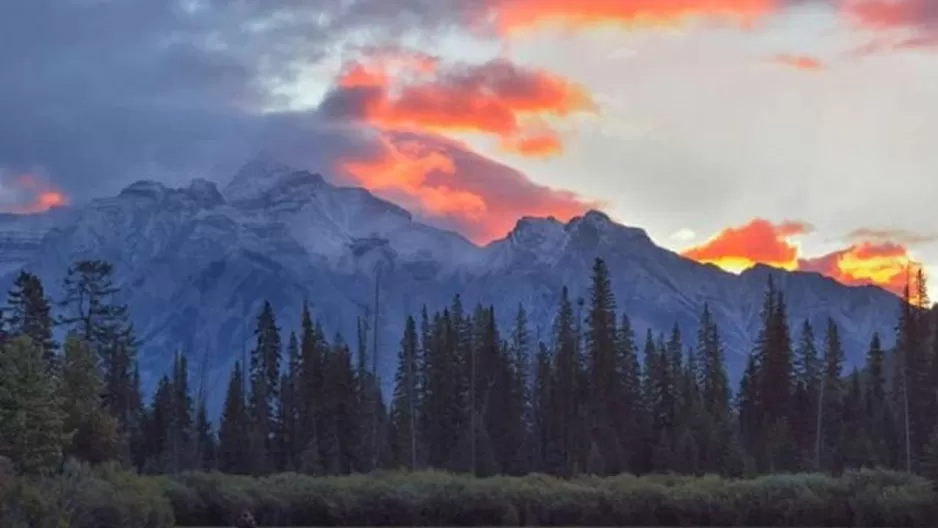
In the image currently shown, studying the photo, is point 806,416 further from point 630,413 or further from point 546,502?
point 546,502

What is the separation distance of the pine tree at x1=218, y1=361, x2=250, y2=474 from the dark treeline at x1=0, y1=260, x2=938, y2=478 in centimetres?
14

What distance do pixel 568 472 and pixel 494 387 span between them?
460 inches

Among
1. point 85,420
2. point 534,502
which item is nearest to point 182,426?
point 85,420

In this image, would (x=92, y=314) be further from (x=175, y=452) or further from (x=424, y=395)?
(x=424, y=395)

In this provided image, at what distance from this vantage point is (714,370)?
107 meters

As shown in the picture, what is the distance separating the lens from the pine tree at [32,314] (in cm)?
7212

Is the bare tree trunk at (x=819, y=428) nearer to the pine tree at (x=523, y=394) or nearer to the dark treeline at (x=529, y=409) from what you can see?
the dark treeline at (x=529, y=409)

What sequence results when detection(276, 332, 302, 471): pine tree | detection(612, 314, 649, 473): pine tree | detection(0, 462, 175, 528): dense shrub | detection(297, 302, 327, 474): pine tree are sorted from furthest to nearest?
detection(276, 332, 302, 471): pine tree → detection(297, 302, 327, 474): pine tree → detection(612, 314, 649, 473): pine tree → detection(0, 462, 175, 528): dense shrub

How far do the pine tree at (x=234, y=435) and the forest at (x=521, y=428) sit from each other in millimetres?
151

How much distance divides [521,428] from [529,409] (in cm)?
794

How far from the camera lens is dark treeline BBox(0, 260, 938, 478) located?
3359 inches

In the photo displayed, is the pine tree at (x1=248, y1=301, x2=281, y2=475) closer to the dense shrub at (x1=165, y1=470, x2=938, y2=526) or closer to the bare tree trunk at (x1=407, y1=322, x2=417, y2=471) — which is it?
the bare tree trunk at (x1=407, y1=322, x2=417, y2=471)

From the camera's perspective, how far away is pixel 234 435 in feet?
313

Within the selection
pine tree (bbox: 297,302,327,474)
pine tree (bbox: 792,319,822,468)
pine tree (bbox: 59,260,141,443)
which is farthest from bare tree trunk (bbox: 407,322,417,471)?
pine tree (bbox: 792,319,822,468)
